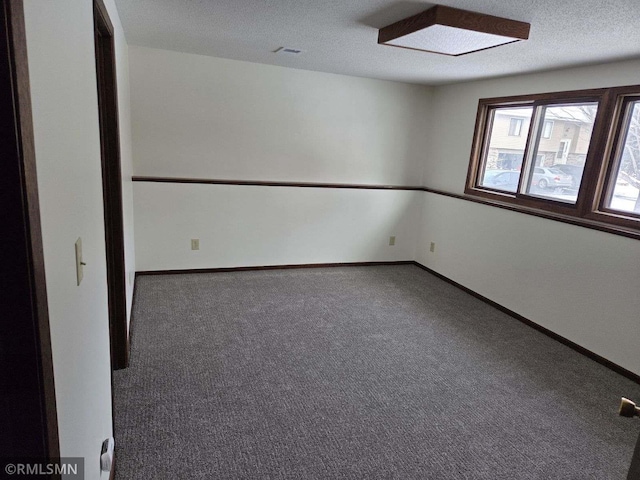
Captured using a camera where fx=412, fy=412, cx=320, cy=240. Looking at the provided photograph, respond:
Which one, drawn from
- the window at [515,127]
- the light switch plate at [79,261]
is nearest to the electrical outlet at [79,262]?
the light switch plate at [79,261]

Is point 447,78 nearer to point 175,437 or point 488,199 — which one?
point 488,199

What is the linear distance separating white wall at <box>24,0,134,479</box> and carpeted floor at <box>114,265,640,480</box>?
633 mm

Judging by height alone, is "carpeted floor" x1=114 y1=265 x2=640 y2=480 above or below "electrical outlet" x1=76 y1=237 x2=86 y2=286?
below

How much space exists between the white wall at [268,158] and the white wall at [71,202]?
98.5 inches

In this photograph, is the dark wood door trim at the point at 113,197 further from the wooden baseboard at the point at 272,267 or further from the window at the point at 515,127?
the window at the point at 515,127

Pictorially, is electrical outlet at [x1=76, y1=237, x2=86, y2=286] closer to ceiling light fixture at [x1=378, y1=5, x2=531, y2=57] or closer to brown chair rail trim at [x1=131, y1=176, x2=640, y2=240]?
ceiling light fixture at [x1=378, y1=5, x2=531, y2=57]

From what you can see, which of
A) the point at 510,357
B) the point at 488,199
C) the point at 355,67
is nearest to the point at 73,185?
the point at 510,357

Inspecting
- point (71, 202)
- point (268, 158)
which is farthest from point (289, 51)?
point (71, 202)

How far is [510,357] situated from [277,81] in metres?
3.26

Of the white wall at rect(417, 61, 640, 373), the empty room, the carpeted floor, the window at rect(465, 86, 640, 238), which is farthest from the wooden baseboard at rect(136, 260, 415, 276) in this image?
the window at rect(465, 86, 640, 238)

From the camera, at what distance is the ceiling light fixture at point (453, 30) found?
210 cm

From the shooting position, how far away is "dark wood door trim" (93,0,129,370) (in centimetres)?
216

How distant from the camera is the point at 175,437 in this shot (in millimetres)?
1913

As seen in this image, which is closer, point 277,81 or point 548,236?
point 548,236
